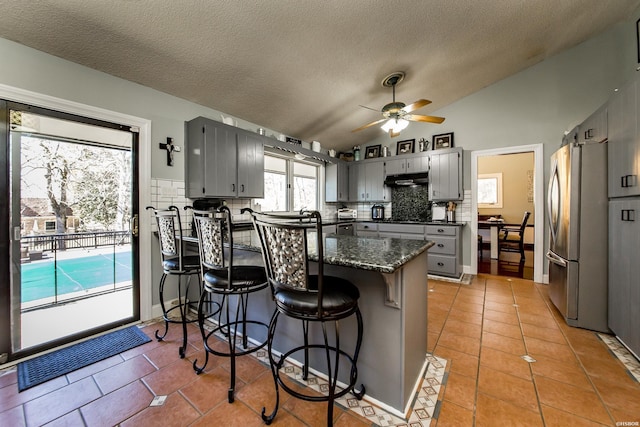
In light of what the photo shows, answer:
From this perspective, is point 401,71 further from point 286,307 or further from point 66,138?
point 66,138

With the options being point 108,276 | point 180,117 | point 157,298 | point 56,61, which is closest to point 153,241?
point 157,298

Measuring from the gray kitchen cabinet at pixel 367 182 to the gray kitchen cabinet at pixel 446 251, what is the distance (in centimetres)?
127

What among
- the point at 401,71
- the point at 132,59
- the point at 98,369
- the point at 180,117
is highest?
the point at 401,71

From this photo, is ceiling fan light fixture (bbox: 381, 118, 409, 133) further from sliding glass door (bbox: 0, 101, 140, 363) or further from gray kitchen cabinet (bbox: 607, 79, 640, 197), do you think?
sliding glass door (bbox: 0, 101, 140, 363)

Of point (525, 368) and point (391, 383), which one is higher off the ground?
point (391, 383)

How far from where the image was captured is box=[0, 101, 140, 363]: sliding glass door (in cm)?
187

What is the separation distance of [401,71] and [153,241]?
3653mm

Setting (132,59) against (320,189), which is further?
(320,189)

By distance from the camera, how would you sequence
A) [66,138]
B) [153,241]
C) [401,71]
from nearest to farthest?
[66,138] → [153,241] → [401,71]

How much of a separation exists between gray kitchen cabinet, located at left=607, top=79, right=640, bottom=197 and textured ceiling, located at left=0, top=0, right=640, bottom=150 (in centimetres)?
135

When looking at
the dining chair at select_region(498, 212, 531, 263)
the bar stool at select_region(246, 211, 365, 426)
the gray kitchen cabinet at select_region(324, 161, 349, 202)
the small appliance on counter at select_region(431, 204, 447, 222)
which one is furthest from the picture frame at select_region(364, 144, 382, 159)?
the bar stool at select_region(246, 211, 365, 426)

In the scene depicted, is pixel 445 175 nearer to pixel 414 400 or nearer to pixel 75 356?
pixel 414 400

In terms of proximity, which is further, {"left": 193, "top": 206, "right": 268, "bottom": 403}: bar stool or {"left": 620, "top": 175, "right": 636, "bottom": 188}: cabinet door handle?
{"left": 620, "top": 175, "right": 636, "bottom": 188}: cabinet door handle

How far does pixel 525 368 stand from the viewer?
1.78 meters
